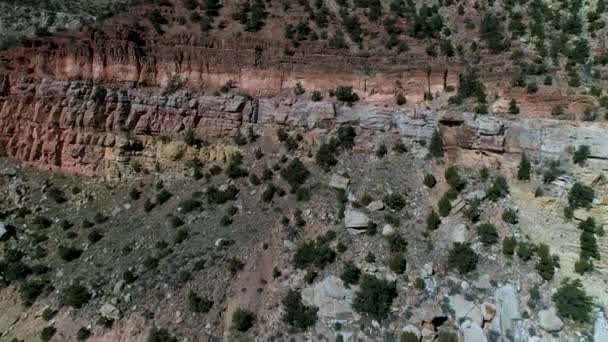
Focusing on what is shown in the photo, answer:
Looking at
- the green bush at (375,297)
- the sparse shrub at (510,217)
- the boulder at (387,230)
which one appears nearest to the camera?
the green bush at (375,297)

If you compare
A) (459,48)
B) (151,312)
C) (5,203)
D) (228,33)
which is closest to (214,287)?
(151,312)

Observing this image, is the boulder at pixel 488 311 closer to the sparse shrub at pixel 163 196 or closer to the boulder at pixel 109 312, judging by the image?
the boulder at pixel 109 312

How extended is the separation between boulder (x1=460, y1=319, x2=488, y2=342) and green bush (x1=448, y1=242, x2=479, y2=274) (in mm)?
2406

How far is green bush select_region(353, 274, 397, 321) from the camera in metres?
20.6

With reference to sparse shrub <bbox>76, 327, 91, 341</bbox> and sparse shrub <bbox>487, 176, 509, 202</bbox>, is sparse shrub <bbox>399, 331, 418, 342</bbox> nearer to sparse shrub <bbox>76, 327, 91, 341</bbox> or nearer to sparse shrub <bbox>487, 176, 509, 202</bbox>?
sparse shrub <bbox>487, 176, 509, 202</bbox>

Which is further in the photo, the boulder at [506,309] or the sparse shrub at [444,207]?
the sparse shrub at [444,207]

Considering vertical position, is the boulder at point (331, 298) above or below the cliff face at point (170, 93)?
below

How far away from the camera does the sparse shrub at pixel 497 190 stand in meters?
24.3

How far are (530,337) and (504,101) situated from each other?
42.7 ft

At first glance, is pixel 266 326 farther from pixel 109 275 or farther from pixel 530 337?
pixel 530 337

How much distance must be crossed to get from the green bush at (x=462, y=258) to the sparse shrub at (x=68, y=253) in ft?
60.2

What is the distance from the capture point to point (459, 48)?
3173 cm

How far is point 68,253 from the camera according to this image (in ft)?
78.4

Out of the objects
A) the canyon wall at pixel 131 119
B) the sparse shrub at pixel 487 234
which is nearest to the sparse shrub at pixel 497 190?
the sparse shrub at pixel 487 234
